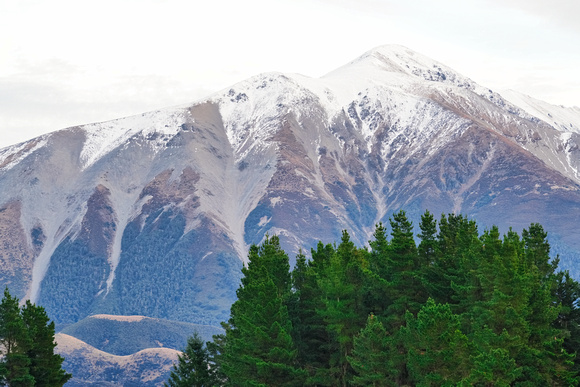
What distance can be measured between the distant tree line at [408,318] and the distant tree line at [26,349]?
14.1 m

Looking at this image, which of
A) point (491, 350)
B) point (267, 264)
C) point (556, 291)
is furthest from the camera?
point (267, 264)

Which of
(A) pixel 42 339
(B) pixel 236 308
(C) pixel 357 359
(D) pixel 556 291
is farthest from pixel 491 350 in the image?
(A) pixel 42 339

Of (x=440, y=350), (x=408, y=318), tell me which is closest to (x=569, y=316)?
(x=408, y=318)

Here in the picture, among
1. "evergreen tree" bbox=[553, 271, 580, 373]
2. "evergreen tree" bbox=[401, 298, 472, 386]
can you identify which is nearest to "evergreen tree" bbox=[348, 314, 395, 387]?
"evergreen tree" bbox=[401, 298, 472, 386]

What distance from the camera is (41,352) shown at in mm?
85938

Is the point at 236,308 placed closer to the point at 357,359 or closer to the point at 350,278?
the point at 350,278

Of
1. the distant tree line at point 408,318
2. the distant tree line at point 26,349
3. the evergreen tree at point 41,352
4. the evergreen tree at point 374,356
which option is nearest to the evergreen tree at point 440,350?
the distant tree line at point 408,318

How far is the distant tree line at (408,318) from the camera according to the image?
64750mm

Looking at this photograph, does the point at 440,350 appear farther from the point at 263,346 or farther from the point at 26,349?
the point at 26,349

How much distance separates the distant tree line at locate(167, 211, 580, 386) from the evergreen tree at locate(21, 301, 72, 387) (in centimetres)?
1344

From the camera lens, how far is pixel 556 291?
3137 inches

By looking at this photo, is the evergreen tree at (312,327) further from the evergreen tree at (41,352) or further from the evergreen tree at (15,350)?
the evergreen tree at (15,350)

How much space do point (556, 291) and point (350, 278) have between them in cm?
1720

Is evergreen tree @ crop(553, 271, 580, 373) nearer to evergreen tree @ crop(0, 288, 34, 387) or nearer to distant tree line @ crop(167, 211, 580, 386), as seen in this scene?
distant tree line @ crop(167, 211, 580, 386)
